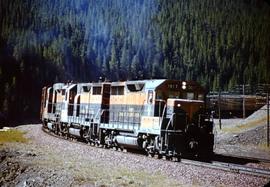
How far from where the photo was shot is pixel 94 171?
5371 millimetres

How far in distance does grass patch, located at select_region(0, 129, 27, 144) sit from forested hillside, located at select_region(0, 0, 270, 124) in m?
0.36

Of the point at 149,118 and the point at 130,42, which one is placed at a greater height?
the point at 130,42

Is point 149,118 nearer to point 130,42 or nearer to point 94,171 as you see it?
point 130,42

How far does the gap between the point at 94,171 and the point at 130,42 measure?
2866 mm

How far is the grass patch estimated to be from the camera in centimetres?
686

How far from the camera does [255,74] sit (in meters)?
5.50

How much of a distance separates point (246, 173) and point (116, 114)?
3.77 metres

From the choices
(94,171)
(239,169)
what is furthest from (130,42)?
(239,169)

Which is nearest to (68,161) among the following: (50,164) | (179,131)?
(50,164)

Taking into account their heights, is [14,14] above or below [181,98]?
above

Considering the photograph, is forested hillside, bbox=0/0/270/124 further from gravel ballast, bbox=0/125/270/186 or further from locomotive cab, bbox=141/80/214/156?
gravel ballast, bbox=0/125/270/186

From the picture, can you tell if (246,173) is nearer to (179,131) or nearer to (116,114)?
(179,131)

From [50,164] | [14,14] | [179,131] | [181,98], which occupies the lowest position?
[50,164]

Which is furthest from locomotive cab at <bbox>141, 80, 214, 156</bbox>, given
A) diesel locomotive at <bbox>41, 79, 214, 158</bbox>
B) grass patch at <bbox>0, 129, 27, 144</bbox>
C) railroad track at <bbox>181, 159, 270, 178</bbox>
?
grass patch at <bbox>0, 129, 27, 144</bbox>
